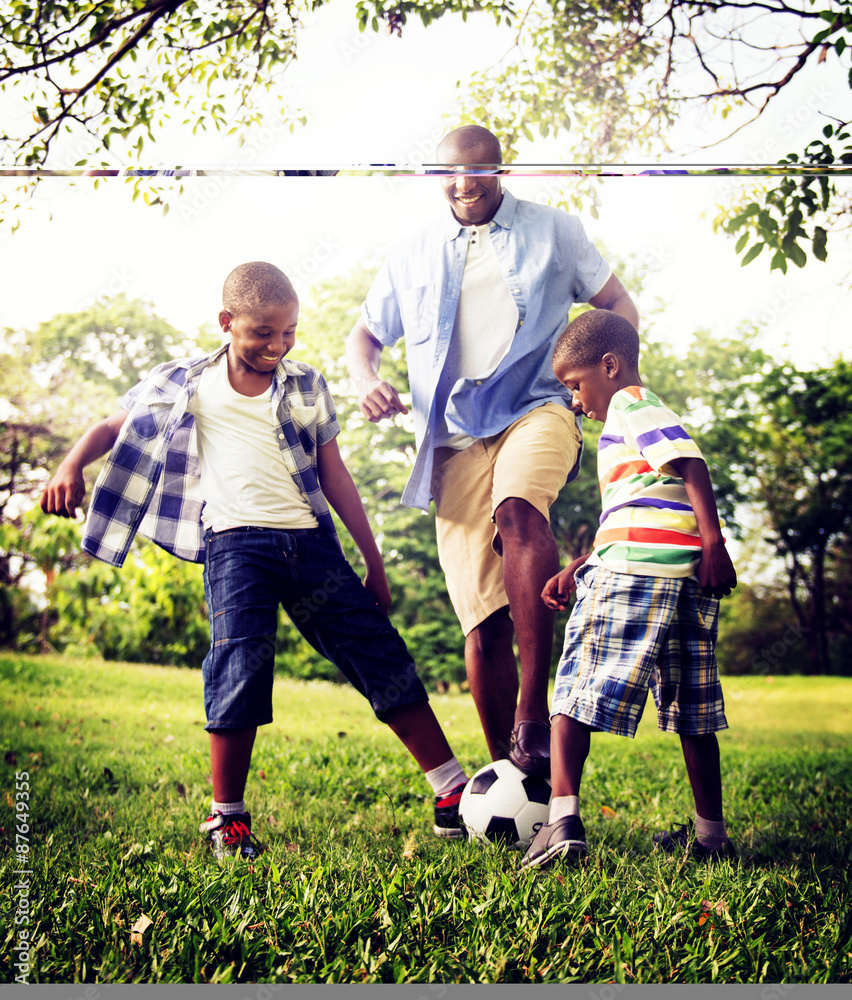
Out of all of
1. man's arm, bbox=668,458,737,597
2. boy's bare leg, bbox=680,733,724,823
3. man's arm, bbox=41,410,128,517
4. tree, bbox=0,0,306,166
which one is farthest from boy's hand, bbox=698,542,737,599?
tree, bbox=0,0,306,166

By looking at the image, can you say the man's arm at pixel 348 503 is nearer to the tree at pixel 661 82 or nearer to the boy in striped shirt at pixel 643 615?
the boy in striped shirt at pixel 643 615

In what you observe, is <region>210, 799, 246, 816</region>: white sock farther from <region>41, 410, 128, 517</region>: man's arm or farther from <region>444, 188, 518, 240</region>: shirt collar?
<region>444, 188, 518, 240</region>: shirt collar

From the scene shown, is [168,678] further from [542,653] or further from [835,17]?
Answer: [835,17]

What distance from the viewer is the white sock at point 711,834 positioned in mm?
2264

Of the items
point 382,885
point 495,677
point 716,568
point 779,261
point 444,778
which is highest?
point 779,261

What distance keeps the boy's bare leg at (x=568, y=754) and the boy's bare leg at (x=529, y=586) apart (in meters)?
0.28

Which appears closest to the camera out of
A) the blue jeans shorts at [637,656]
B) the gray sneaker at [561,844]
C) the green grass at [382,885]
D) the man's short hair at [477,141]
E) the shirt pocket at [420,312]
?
the green grass at [382,885]

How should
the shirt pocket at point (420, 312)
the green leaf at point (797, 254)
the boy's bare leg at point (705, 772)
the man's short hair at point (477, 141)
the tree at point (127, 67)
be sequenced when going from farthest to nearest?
1. the tree at point (127, 67)
2. the green leaf at point (797, 254)
3. the shirt pocket at point (420, 312)
4. the man's short hair at point (477, 141)
5. the boy's bare leg at point (705, 772)

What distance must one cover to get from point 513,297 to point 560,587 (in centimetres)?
106

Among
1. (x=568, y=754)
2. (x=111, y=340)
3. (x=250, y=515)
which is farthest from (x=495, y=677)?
(x=111, y=340)

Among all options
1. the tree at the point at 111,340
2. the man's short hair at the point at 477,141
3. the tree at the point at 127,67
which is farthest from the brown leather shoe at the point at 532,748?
the tree at the point at 127,67

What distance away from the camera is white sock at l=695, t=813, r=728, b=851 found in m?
2.26

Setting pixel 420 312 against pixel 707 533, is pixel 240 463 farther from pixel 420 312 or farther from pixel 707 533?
pixel 707 533

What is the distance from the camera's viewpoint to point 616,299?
281 cm
